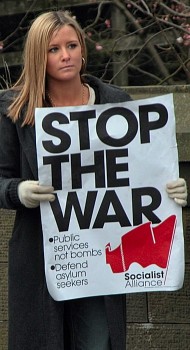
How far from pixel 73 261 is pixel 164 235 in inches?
13.9

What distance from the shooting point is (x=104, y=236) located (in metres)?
3.66

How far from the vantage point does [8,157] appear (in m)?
3.67

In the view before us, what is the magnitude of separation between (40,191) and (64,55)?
50 centimetres

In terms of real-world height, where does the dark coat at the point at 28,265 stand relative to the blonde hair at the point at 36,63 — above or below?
below

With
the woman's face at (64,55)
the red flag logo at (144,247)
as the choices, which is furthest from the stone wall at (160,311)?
the woman's face at (64,55)

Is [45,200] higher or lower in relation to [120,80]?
lower

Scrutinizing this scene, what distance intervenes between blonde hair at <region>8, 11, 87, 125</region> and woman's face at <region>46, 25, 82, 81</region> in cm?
2

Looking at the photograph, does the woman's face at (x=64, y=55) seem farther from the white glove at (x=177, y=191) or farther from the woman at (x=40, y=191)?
the white glove at (x=177, y=191)

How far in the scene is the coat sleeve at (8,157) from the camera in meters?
3.64

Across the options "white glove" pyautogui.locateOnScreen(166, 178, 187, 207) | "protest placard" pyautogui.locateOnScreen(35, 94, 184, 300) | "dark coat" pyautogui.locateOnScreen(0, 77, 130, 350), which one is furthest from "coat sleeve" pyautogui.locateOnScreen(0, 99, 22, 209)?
"white glove" pyautogui.locateOnScreen(166, 178, 187, 207)

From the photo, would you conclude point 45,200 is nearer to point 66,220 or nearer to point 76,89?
point 66,220

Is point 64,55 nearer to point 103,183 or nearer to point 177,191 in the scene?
point 103,183

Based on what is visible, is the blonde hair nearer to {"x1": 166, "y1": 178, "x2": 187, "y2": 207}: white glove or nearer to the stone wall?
{"x1": 166, "y1": 178, "x2": 187, "y2": 207}: white glove

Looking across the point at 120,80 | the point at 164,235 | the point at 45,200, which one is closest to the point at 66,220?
the point at 45,200
